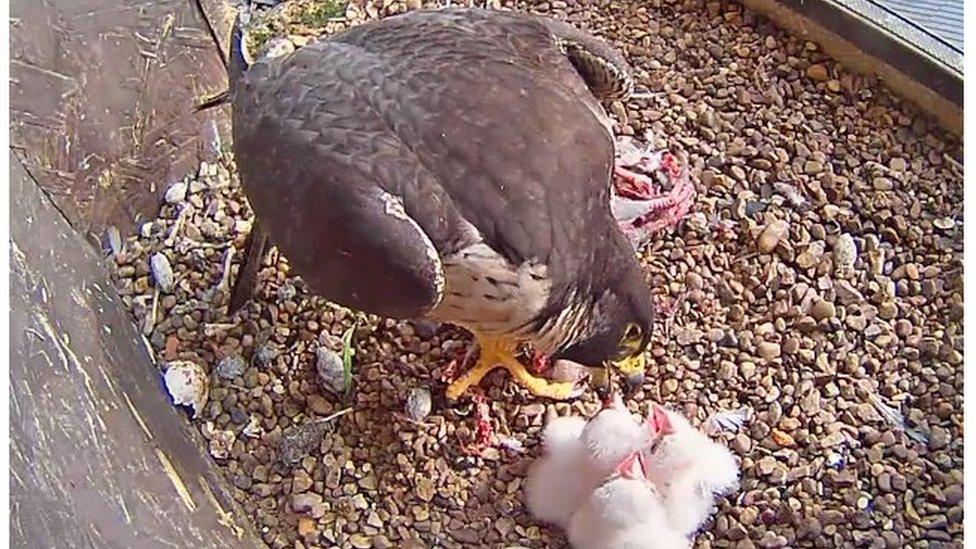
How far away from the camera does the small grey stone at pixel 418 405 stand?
2451 millimetres

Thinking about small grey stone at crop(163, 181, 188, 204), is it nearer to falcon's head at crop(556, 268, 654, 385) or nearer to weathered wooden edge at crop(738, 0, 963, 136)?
falcon's head at crop(556, 268, 654, 385)

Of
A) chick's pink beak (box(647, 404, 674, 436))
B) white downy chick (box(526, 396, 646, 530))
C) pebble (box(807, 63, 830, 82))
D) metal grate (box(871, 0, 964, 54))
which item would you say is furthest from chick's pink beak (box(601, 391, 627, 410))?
metal grate (box(871, 0, 964, 54))

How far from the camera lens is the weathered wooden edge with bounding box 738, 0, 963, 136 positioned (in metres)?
2.73

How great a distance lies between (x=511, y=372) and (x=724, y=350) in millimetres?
439

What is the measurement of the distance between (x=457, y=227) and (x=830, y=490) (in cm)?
96

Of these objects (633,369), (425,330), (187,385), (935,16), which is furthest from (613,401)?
(935,16)

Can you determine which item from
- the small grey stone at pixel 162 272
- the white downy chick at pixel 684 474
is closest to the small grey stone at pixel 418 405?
the white downy chick at pixel 684 474

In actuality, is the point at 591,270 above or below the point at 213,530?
above

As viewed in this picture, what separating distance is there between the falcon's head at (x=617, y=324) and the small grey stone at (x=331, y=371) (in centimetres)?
49

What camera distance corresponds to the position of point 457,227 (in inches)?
76.0

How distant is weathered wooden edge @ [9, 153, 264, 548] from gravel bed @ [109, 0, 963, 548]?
197 mm

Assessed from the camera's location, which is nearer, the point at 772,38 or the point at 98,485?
the point at 98,485

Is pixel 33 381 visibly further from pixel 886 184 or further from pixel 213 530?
pixel 886 184

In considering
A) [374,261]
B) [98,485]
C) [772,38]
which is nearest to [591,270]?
[374,261]
